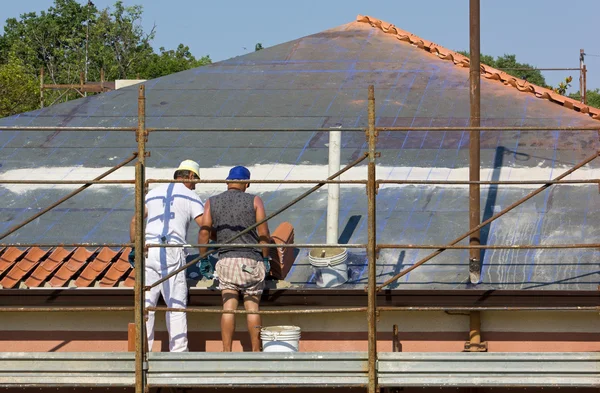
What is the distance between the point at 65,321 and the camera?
32.3ft

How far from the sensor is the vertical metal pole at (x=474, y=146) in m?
9.66

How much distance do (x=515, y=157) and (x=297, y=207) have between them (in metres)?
2.59

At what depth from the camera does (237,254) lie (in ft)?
30.1

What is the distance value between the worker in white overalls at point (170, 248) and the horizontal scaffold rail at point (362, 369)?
0.33m

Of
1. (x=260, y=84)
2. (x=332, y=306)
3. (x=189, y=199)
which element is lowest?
(x=332, y=306)

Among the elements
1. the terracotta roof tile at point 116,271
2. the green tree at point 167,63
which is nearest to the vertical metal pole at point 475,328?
the terracotta roof tile at point 116,271

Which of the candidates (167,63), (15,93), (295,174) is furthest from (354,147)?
(167,63)

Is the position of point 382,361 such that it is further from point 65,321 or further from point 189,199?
point 65,321

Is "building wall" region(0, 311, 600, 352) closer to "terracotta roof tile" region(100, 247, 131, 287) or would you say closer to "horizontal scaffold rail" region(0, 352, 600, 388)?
"terracotta roof tile" region(100, 247, 131, 287)

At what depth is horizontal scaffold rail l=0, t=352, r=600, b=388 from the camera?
29.5 ft

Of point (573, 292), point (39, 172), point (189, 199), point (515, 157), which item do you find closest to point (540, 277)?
point (573, 292)

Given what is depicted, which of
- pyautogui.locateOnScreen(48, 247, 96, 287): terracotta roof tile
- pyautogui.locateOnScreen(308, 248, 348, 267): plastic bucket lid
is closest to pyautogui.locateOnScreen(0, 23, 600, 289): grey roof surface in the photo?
pyautogui.locateOnScreen(308, 248, 348, 267): plastic bucket lid

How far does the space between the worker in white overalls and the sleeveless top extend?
23cm

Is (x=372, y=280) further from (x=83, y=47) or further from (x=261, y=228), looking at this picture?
(x=83, y=47)
